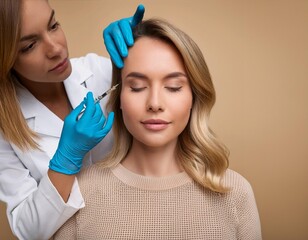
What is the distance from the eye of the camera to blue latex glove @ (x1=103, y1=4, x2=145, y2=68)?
124cm

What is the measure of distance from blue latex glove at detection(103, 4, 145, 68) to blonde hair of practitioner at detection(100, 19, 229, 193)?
0.11 feet

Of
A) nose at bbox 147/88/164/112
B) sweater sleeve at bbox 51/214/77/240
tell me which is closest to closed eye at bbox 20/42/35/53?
nose at bbox 147/88/164/112

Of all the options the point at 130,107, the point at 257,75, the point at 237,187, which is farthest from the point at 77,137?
the point at 257,75

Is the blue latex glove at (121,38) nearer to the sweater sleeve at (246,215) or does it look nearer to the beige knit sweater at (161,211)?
the beige knit sweater at (161,211)

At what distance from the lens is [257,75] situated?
1918 mm

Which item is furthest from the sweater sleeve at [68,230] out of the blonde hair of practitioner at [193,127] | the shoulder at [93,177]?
the blonde hair of practitioner at [193,127]

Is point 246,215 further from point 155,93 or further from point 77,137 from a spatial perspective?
point 77,137

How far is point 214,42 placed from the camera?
1.92 meters

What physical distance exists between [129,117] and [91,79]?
1.54 ft

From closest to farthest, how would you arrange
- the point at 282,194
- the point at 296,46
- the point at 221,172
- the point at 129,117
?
Result: 1. the point at 129,117
2. the point at 221,172
3. the point at 296,46
4. the point at 282,194

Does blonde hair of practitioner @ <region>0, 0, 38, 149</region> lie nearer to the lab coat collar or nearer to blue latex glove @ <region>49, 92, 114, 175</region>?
the lab coat collar

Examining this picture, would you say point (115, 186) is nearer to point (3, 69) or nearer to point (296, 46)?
point (3, 69)

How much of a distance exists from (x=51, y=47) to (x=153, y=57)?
343mm

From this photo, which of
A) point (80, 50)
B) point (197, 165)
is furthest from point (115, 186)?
point (80, 50)
